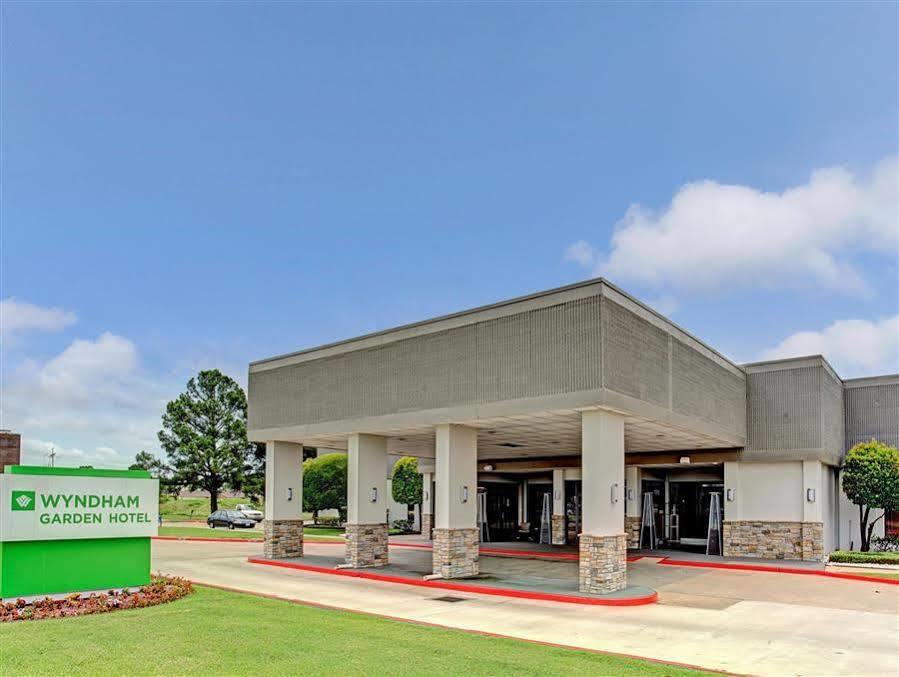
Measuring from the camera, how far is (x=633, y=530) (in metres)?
29.8

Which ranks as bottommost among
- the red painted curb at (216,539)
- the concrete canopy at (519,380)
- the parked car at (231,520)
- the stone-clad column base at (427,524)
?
the parked car at (231,520)

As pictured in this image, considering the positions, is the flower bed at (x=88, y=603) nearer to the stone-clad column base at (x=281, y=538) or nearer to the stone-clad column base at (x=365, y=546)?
the stone-clad column base at (x=365, y=546)

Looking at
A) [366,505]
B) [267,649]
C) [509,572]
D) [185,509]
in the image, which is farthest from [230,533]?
[267,649]

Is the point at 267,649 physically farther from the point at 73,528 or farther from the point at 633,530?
the point at 633,530

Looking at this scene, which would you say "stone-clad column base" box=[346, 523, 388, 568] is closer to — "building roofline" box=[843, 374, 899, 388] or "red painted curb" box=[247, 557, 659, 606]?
"red painted curb" box=[247, 557, 659, 606]

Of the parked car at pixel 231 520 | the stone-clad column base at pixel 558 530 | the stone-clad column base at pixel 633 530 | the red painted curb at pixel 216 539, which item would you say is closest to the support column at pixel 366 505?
the stone-clad column base at pixel 633 530

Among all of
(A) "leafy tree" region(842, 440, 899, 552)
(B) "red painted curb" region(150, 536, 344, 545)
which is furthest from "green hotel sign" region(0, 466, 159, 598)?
(A) "leafy tree" region(842, 440, 899, 552)

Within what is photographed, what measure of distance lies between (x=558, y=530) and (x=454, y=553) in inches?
546

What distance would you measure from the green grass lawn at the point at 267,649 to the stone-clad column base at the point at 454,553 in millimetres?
5905

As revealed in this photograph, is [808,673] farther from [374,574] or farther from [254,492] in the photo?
[254,492]

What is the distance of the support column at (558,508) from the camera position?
32.6 metres

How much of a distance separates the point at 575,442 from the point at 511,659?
15.8 m

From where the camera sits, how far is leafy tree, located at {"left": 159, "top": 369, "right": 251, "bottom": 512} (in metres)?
56.0

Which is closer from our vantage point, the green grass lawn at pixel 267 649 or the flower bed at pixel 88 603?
the green grass lawn at pixel 267 649
